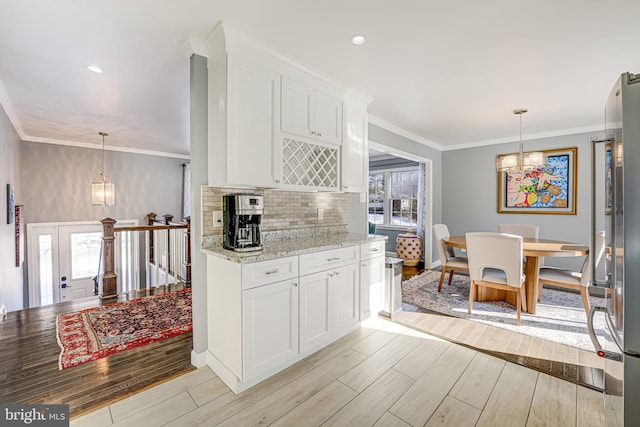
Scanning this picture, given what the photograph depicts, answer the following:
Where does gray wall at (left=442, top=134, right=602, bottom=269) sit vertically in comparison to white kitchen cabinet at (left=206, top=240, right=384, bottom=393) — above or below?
above

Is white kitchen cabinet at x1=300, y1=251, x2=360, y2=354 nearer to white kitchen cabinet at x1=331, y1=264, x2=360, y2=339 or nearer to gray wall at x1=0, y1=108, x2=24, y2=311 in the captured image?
white kitchen cabinet at x1=331, y1=264, x2=360, y2=339

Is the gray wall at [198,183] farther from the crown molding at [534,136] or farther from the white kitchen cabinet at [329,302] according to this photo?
the crown molding at [534,136]

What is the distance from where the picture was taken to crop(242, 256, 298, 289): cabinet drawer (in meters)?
1.83

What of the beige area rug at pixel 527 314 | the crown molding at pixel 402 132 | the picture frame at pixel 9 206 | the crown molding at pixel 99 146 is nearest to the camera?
the beige area rug at pixel 527 314

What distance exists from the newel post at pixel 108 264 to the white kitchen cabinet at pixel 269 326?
113 inches

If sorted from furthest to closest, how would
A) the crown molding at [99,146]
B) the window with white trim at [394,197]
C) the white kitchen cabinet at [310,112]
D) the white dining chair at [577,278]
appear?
the window with white trim at [394,197]
the crown molding at [99,146]
the white dining chair at [577,278]
the white kitchen cabinet at [310,112]

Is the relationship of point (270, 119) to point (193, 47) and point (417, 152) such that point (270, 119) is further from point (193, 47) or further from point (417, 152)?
point (417, 152)

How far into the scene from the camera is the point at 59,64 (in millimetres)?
2342

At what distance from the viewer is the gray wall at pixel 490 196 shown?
14.5 feet

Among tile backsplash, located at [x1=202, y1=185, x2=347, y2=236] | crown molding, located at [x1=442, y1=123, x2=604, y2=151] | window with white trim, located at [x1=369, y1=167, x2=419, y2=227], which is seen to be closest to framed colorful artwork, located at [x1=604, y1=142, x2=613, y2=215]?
tile backsplash, located at [x1=202, y1=185, x2=347, y2=236]

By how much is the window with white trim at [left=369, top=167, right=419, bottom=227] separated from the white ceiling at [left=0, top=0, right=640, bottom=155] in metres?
2.72

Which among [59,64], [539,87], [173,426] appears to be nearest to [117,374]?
[173,426]

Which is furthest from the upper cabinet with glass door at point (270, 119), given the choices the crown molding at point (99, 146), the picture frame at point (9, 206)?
the crown molding at point (99, 146)

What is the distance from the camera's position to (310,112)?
100 inches
